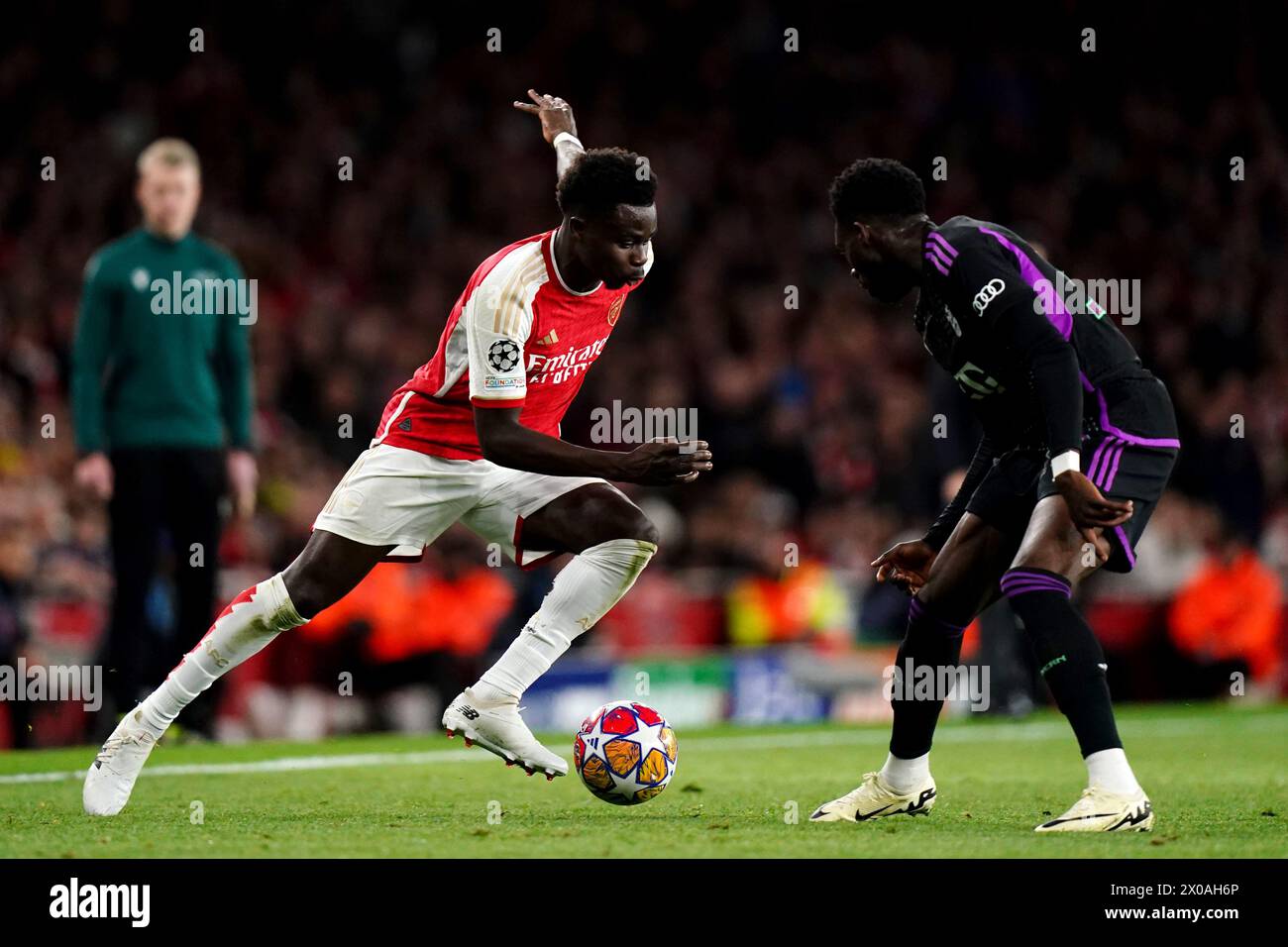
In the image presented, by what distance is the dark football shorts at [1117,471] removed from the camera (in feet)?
18.2

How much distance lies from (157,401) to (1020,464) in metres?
4.62

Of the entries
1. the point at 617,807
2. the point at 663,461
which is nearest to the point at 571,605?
the point at 617,807

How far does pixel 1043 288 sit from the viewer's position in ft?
18.2

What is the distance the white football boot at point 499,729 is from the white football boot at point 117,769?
1.06m

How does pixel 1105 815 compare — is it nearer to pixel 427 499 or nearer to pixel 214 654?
pixel 427 499

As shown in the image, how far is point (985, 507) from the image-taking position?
235 inches

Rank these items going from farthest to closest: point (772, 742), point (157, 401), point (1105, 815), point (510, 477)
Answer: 1. point (772, 742)
2. point (157, 401)
3. point (510, 477)
4. point (1105, 815)

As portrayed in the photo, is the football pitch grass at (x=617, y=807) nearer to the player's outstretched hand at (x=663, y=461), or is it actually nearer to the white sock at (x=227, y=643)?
the white sock at (x=227, y=643)

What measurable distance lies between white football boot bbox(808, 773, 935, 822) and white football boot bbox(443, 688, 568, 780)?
97 centimetres

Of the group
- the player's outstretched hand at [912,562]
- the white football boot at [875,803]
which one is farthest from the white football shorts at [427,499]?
the white football boot at [875,803]

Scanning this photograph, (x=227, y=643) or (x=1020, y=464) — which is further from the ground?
(x=1020, y=464)

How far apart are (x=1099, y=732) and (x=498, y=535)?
239 cm

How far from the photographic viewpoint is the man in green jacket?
8.70 meters

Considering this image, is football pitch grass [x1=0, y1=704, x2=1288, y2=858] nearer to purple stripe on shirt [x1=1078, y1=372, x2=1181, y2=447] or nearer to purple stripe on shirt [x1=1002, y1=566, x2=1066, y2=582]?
purple stripe on shirt [x1=1002, y1=566, x2=1066, y2=582]
